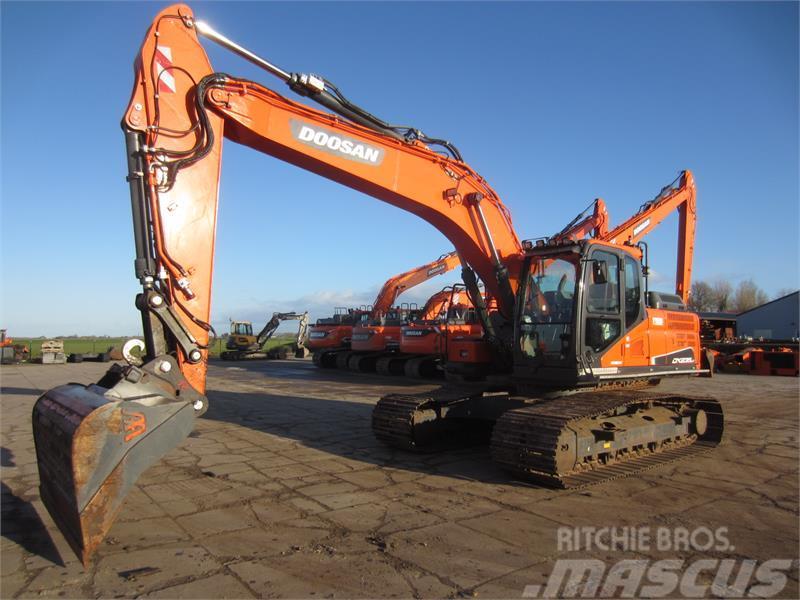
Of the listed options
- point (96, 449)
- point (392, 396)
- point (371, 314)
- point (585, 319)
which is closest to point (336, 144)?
point (392, 396)

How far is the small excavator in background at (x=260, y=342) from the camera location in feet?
108

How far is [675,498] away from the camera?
5.66 metres

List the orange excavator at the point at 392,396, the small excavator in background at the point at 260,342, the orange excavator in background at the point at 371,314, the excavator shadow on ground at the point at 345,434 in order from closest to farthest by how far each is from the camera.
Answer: the orange excavator at the point at 392,396 < the excavator shadow on ground at the point at 345,434 < the orange excavator in background at the point at 371,314 < the small excavator in background at the point at 260,342

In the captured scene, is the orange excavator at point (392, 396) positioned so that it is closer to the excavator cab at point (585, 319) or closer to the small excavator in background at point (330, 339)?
the excavator cab at point (585, 319)

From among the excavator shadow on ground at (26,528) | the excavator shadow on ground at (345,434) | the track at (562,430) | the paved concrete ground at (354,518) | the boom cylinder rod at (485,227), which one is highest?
the boom cylinder rod at (485,227)

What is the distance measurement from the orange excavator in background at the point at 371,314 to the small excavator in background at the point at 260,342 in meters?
8.78

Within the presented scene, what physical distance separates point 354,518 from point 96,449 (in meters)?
2.15

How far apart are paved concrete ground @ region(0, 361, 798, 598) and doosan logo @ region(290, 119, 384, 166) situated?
361 cm

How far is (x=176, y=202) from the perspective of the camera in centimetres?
516

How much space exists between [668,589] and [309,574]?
2.29 m

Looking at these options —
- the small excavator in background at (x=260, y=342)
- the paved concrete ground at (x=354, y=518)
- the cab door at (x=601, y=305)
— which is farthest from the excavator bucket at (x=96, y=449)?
the small excavator in background at (x=260, y=342)

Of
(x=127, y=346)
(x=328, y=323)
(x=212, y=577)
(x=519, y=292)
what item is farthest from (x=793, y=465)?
(x=328, y=323)

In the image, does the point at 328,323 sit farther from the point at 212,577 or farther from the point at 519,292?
the point at 212,577

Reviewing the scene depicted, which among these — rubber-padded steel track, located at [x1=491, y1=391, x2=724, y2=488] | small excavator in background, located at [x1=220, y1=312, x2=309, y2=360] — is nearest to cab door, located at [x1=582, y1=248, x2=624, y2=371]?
rubber-padded steel track, located at [x1=491, y1=391, x2=724, y2=488]
